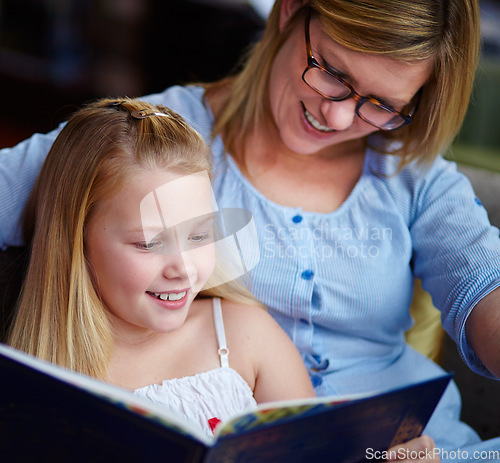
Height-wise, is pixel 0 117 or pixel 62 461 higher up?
pixel 62 461

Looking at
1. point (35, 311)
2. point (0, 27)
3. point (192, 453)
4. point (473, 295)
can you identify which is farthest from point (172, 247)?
point (0, 27)

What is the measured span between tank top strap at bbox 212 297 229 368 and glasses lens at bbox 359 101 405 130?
17.4 inches

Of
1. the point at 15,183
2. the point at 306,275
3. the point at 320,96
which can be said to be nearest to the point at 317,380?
the point at 306,275

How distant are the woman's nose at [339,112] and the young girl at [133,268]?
0.25m

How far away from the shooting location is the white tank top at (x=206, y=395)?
40.1 inches

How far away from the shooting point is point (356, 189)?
1300 mm

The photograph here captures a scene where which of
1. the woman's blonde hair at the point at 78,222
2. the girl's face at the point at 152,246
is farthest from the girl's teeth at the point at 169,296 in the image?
the woman's blonde hair at the point at 78,222

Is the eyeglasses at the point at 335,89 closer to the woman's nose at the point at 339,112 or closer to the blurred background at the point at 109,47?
the woman's nose at the point at 339,112

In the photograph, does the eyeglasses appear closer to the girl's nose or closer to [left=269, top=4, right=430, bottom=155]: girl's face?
[left=269, top=4, right=430, bottom=155]: girl's face

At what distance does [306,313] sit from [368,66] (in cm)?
47

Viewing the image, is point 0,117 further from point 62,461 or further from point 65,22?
point 62,461

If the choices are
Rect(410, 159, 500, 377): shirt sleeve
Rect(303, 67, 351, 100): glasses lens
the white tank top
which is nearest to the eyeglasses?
Rect(303, 67, 351, 100): glasses lens

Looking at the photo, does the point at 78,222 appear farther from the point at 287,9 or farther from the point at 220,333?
the point at 287,9

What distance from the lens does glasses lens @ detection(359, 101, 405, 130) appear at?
1.18m
